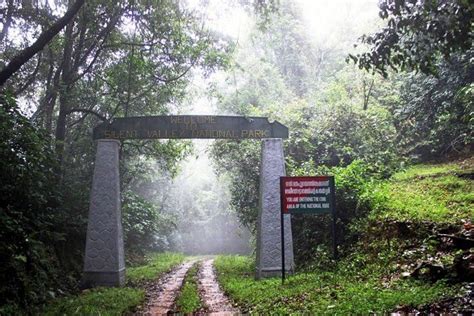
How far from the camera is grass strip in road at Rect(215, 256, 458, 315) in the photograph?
553 cm

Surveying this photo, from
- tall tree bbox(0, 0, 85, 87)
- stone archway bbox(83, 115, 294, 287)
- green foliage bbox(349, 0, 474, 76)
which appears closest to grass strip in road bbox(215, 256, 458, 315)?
stone archway bbox(83, 115, 294, 287)

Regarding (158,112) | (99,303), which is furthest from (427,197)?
(158,112)

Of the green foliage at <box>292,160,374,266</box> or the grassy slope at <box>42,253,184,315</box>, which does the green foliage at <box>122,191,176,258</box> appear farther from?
the green foliage at <box>292,160,374,266</box>

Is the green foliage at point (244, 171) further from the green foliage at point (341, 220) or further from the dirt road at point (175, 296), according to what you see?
the green foliage at point (341, 220)

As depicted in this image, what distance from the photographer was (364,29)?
29.1 metres

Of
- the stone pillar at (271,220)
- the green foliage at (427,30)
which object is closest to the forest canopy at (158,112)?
the green foliage at (427,30)

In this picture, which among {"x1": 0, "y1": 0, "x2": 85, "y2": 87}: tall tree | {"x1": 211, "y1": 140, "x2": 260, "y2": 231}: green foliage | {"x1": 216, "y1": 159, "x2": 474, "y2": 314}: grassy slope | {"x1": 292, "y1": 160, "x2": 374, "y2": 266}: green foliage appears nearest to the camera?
{"x1": 216, "y1": 159, "x2": 474, "y2": 314}: grassy slope

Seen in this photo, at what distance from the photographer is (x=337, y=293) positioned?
6.91m

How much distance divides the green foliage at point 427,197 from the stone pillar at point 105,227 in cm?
699

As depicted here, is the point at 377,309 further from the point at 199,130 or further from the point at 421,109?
the point at 421,109

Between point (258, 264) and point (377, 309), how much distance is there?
626cm

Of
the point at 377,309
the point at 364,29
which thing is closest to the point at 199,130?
the point at 377,309

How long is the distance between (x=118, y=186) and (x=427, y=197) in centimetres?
828

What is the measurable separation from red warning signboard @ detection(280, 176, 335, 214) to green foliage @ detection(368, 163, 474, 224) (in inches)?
50.5
